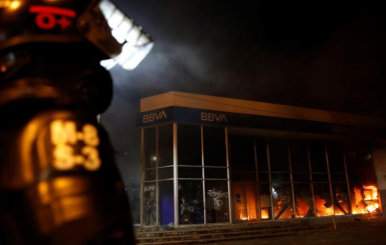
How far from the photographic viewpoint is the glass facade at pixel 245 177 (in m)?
14.9

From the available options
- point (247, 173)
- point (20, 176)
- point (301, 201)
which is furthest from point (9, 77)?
point (301, 201)

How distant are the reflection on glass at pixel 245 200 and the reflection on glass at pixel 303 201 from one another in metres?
2.73

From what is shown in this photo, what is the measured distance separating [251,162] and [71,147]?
17.1m

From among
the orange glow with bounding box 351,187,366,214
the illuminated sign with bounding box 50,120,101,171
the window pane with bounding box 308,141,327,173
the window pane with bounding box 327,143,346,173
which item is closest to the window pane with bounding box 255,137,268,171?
the window pane with bounding box 308,141,327,173

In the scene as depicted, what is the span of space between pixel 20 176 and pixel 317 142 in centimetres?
2057

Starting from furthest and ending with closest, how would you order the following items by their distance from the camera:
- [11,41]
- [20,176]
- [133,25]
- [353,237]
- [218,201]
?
[218,201]
[353,237]
[133,25]
[11,41]
[20,176]

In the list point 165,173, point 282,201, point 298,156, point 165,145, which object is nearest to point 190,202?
point 165,173

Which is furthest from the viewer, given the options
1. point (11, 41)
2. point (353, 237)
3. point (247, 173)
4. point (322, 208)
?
point (322, 208)

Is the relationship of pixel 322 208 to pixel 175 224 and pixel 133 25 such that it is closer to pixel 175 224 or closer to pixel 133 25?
pixel 175 224

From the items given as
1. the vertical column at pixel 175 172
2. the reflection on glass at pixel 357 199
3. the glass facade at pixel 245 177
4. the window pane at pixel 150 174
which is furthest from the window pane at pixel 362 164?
the window pane at pixel 150 174

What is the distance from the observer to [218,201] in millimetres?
15352

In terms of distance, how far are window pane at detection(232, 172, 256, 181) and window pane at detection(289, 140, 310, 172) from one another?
2.85 metres

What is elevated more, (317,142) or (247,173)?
(317,142)

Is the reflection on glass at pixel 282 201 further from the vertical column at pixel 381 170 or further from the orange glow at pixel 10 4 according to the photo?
the orange glow at pixel 10 4
